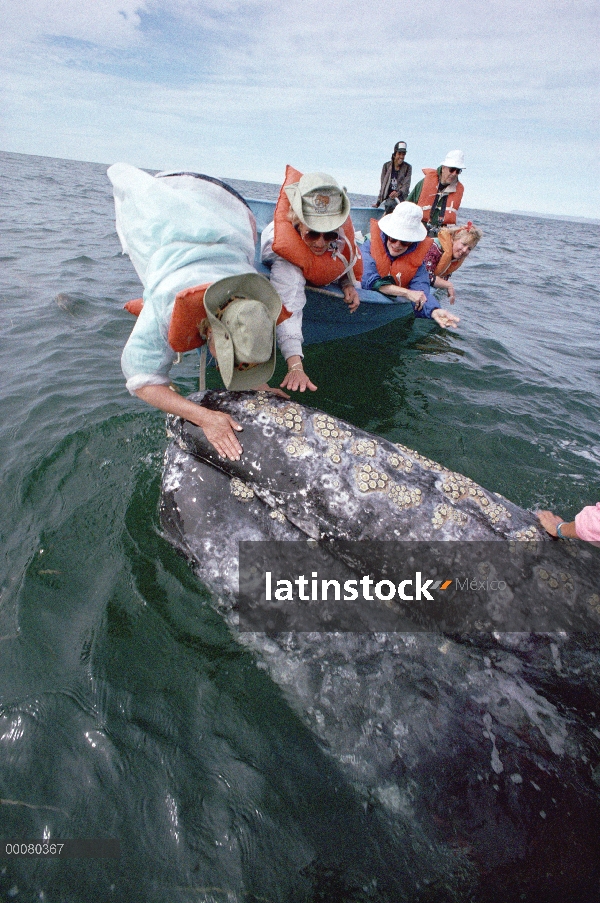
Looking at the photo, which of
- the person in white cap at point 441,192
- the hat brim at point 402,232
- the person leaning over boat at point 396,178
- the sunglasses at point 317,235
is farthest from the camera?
the person leaning over boat at point 396,178

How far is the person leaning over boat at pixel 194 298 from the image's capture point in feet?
10.2

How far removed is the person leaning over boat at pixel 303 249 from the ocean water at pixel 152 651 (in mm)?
1517

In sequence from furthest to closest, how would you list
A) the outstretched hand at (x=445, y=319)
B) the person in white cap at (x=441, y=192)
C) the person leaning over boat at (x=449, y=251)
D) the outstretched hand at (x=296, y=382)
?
the person in white cap at (x=441, y=192), the person leaning over boat at (x=449, y=251), the outstretched hand at (x=445, y=319), the outstretched hand at (x=296, y=382)

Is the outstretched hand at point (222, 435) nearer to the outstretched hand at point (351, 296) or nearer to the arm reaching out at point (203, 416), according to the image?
the arm reaching out at point (203, 416)

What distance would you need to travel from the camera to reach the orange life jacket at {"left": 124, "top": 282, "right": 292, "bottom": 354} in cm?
308

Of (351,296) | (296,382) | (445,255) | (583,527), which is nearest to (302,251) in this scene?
(351,296)

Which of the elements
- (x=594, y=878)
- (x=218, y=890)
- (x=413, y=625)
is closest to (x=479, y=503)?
(x=413, y=625)

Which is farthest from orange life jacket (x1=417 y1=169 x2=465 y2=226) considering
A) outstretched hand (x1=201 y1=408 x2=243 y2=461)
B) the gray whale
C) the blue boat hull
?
outstretched hand (x1=201 y1=408 x2=243 y2=461)

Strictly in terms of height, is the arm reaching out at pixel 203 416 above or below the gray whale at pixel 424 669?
above

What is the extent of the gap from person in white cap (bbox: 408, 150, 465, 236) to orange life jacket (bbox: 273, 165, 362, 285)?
506 centimetres

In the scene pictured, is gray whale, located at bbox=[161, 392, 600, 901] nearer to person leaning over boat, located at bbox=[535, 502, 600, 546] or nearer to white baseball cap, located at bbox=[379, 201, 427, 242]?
person leaning over boat, located at bbox=[535, 502, 600, 546]

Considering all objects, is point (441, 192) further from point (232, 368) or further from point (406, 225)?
point (232, 368)

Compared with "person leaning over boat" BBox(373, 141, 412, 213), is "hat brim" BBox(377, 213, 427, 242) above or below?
below

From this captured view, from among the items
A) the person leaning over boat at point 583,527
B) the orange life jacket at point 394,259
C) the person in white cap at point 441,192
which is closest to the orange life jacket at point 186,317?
the person leaning over boat at point 583,527
